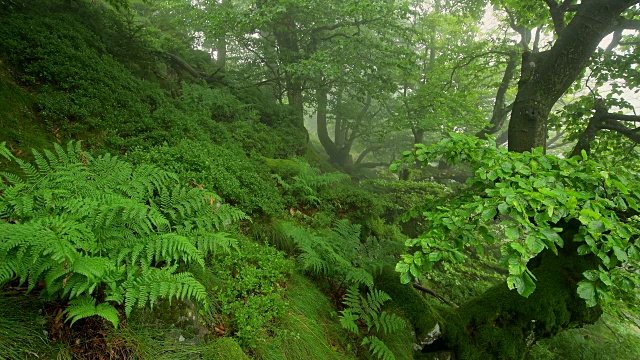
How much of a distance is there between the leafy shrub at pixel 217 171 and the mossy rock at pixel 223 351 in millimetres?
2255

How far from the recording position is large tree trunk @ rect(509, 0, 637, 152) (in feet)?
16.4

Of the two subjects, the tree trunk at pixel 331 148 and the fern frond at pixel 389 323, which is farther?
the tree trunk at pixel 331 148

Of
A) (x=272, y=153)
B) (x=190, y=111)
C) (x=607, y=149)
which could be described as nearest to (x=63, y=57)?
(x=190, y=111)

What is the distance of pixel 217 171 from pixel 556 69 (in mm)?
6036

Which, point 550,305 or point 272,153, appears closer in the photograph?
point 550,305

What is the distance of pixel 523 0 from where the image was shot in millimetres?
7309

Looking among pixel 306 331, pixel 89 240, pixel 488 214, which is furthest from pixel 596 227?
pixel 89 240

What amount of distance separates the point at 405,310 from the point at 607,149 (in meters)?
6.48

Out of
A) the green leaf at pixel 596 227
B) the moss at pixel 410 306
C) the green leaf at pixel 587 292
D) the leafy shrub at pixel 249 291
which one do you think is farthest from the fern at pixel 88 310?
the moss at pixel 410 306

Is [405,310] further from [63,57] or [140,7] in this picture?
[140,7]

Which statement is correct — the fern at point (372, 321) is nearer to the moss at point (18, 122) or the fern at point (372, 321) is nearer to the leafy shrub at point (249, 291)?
the leafy shrub at point (249, 291)

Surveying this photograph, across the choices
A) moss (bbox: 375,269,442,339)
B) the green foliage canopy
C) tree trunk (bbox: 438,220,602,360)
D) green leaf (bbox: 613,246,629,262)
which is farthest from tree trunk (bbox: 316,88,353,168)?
green leaf (bbox: 613,246,629,262)

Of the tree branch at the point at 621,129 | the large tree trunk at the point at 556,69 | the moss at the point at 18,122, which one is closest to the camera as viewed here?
the moss at the point at 18,122

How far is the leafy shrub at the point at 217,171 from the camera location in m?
4.54
